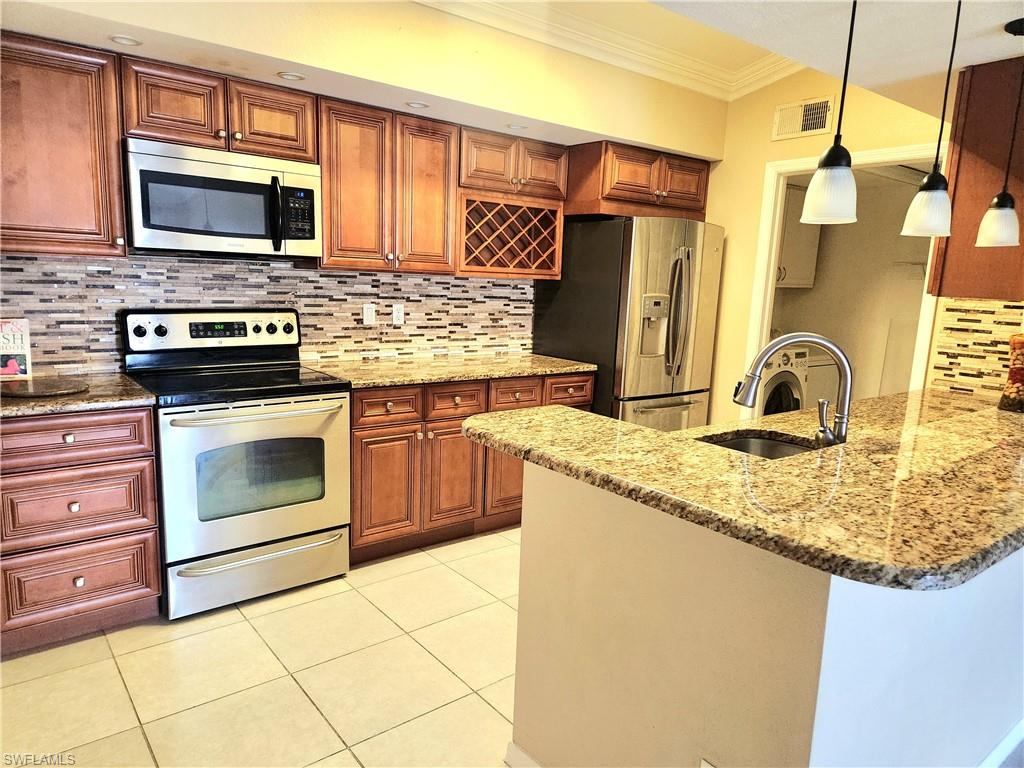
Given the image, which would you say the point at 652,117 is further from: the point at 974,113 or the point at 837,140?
the point at 837,140

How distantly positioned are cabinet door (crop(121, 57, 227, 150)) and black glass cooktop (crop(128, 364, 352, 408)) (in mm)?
957

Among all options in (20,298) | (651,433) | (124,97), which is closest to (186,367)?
(20,298)

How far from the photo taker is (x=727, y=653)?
1.20 m

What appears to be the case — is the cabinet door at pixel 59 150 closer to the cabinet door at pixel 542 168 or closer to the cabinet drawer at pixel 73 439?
the cabinet drawer at pixel 73 439

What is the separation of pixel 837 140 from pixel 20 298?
2.90 m

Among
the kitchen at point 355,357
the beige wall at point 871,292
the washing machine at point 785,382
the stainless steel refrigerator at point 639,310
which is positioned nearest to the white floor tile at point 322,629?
the kitchen at point 355,357

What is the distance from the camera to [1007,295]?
7.02 ft

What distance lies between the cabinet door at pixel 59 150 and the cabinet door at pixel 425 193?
1.20 m

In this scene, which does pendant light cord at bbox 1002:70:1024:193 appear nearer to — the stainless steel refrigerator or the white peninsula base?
the white peninsula base

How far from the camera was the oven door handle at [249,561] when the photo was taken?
2.48 metres

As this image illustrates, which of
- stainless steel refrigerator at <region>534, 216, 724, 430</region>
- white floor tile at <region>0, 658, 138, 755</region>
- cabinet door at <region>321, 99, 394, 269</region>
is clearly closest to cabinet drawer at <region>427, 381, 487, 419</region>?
cabinet door at <region>321, 99, 394, 269</region>

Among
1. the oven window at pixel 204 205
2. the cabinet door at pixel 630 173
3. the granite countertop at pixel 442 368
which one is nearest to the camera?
the oven window at pixel 204 205

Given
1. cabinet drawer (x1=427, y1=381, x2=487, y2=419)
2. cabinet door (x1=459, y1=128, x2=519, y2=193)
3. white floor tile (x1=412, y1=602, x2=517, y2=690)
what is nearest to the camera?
white floor tile (x1=412, y1=602, x2=517, y2=690)

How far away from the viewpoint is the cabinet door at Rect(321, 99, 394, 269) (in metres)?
2.88
